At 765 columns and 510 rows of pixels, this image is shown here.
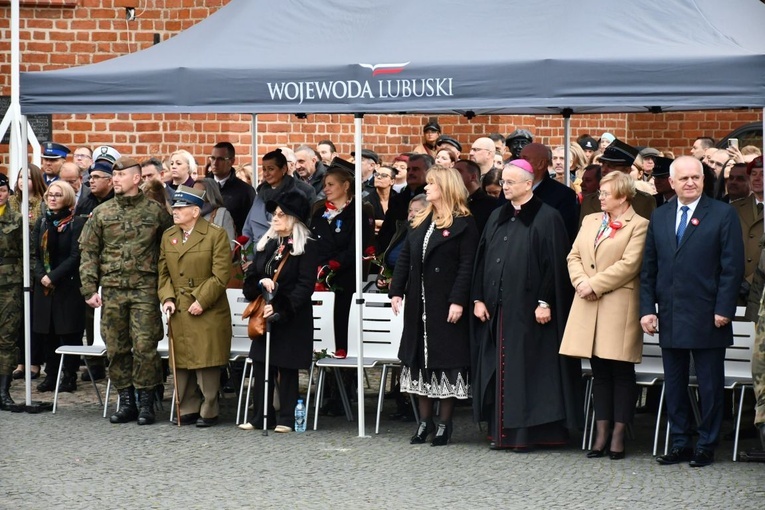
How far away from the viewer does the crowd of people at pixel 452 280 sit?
347 inches

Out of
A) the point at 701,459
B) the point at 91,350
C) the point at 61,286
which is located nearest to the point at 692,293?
the point at 701,459

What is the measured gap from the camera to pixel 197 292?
1026 cm

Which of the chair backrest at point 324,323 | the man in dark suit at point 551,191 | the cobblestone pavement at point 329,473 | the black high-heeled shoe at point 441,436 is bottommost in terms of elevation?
the cobblestone pavement at point 329,473

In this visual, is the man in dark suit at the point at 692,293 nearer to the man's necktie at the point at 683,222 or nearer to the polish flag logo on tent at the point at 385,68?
the man's necktie at the point at 683,222

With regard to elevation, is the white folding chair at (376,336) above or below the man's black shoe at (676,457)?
above

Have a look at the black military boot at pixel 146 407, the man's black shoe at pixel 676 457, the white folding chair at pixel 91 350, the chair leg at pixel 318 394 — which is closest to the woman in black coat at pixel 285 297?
the chair leg at pixel 318 394

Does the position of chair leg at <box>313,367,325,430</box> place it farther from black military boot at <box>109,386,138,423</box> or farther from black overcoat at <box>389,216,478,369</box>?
black military boot at <box>109,386,138,423</box>

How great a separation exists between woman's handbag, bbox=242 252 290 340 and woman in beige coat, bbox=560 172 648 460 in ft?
7.11

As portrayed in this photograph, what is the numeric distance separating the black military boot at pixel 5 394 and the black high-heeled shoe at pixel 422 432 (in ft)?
11.3

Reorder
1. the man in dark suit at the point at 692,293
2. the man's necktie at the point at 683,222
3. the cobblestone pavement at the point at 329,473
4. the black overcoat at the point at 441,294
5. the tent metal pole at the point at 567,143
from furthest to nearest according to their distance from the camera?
the tent metal pole at the point at 567,143
the black overcoat at the point at 441,294
the man's necktie at the point at 683,222
the man in dark suit at the point at 692,293
the cobblestone pavement at the point at 329,473

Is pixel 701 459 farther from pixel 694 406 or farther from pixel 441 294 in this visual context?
pixel 441 294

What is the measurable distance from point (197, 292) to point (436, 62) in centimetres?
245

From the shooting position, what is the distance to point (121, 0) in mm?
16922

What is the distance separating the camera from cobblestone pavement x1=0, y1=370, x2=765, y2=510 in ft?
26.0
